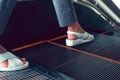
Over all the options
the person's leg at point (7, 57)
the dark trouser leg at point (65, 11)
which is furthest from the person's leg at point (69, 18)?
the person's leg at point (7, 57)

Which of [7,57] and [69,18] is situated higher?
[69,18]

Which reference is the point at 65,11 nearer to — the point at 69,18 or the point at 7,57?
the point at 69,18

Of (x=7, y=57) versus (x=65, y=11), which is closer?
(x=7, y=57)

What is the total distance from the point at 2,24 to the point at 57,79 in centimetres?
41

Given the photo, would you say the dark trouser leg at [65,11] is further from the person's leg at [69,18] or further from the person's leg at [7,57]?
the person's leg at [7,57]

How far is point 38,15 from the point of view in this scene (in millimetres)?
1826

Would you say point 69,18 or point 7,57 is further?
point 69,18

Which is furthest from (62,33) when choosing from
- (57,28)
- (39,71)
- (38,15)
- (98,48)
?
(39,71)

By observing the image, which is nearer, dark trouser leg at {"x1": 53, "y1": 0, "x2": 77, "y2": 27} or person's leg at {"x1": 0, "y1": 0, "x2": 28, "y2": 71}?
person's leg at {"x1": 0, "y1": 0, "x2": 28, "y2": 71}

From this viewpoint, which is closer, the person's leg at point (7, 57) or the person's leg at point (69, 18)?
the person's leg at point (7, 57)

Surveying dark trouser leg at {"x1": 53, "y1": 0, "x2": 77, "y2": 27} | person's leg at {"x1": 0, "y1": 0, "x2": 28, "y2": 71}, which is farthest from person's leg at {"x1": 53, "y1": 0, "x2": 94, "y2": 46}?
person's leg at {"x1": 0, "y1": 0, "x2": 28, "y2": 71}

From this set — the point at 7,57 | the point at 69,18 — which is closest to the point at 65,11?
the point at 69,18

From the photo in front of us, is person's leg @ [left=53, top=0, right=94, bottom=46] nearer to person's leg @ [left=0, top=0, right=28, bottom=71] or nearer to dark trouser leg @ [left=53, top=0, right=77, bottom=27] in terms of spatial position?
dark trouser leg @ [left=53, top=0, right=77, bottom=27]

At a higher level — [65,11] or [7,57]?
[65,11]
